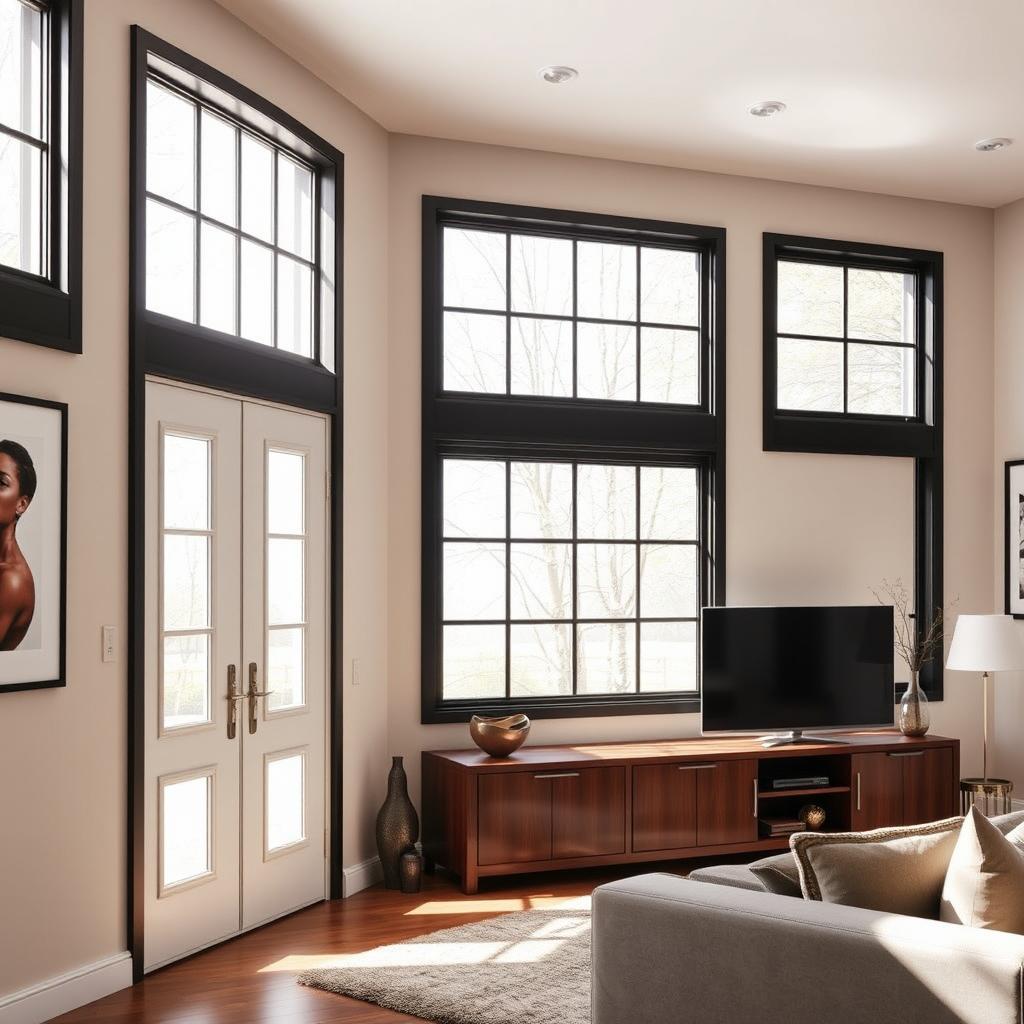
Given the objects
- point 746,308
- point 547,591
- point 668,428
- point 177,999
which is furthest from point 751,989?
point 746,308

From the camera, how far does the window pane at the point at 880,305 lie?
6.40 meters

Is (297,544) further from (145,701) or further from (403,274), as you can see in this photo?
(403,274)

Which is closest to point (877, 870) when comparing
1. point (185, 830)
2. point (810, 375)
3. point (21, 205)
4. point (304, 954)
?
point (304, 954)

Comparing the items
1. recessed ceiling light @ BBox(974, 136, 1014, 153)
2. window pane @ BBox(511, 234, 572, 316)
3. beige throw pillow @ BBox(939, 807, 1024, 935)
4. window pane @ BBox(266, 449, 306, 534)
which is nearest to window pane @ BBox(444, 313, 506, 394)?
window pane @ BBox(511, 234, 572, 316)

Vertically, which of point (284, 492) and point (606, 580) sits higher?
point (284, 492)

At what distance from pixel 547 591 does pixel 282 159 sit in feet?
7.79

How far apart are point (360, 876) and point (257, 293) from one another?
2.55 m

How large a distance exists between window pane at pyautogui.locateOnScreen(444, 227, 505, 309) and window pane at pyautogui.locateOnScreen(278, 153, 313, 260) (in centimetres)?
84

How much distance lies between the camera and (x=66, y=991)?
3.52 metres

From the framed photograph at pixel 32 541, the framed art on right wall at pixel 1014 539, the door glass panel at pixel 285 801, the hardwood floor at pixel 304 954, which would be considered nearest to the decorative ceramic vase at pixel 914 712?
the framed art on right wall at pixel 1014 539

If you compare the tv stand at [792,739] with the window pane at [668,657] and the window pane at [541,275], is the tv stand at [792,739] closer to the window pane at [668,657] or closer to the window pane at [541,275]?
the window pane at [668,657]

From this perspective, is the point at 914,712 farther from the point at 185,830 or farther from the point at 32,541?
the point at 32,541

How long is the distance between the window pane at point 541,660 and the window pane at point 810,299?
6.84 ft

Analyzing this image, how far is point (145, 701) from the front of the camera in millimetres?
3916
